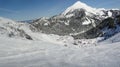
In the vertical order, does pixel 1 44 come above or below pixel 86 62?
above

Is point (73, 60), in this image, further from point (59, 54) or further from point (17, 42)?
point (17, 42)

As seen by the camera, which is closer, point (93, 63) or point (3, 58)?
point (93, 63)

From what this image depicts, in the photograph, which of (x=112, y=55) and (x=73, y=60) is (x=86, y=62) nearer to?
(x=73, y=60)

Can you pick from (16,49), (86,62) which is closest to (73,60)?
(86,62)

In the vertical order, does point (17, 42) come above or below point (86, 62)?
above

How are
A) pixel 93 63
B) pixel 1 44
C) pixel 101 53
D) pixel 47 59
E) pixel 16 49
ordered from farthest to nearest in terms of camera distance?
pixel 1 44, pixel 16 49, pixel 101 53, pixel 47 59, pixel 93 63

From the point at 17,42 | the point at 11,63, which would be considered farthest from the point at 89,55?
the point at 17,42

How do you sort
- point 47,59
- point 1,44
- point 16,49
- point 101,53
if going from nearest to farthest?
point 47,59, point 101,53, point 16,49, point 1,44

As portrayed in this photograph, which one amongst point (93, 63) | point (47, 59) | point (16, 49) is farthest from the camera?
point (16, 49)

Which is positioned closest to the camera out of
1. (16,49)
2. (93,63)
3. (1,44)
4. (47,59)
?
(93,63)
